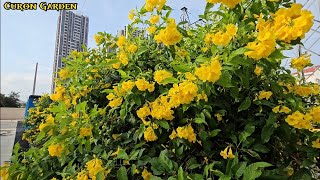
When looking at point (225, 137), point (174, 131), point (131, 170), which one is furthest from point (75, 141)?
point (225, 137)

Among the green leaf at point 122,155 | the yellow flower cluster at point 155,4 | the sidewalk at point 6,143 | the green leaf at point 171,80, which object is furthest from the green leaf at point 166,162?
the sidewalk at point 6,143

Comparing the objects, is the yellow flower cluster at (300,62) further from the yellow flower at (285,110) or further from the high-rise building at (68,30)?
the high-rise building at (68,30)

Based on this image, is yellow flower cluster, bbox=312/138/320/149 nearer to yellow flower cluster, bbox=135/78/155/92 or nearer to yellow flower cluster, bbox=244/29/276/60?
yellow flower cluster, bbox=244/29/276/60

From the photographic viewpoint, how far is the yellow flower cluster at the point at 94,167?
2.84ft

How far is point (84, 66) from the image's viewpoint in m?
1.28

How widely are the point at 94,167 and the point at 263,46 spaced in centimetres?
60

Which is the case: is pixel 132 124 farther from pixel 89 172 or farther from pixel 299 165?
pixel 299 165

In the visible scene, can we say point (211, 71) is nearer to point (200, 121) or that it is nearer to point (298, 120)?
point (200, 121)

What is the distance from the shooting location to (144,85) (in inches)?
38.0

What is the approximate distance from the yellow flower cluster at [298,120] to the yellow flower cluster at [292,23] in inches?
9.0

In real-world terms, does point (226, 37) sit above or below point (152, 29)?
below

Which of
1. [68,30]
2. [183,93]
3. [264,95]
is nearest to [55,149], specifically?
[183,93]

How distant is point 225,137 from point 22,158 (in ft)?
2.91

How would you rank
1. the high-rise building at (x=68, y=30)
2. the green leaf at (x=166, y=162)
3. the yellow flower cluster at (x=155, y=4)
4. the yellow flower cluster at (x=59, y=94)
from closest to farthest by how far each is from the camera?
the green leaf at (x=166, y=162)
the yellow flower cluster at (x=155, y=4)
the yellow flower cluster at (x=59, y=94)
the high-rise building at (x=68, y=30)
